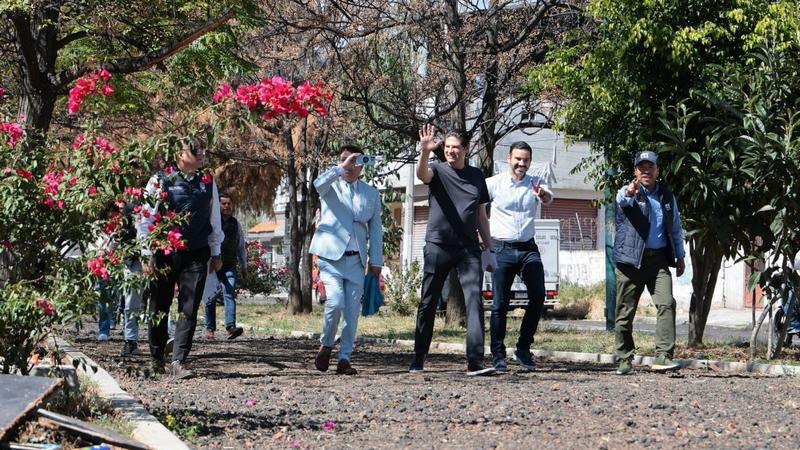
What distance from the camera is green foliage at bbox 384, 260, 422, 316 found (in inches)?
983

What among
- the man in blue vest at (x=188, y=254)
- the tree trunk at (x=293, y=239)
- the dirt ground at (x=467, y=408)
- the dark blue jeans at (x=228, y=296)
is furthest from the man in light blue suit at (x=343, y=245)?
the tree trunk at (x=293, y=239)

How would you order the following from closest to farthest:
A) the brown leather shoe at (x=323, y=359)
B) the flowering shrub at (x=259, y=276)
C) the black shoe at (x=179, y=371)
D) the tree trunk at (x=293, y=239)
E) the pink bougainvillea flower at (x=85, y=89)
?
the pink bougainvillea flower at (x=85, y=89), the black shoe at (x=179, y=371), the brown leather shoe at (x=323, y=359), the tree trunk at (x=293, y=239), the flowering shrub at (x=259, y=276)

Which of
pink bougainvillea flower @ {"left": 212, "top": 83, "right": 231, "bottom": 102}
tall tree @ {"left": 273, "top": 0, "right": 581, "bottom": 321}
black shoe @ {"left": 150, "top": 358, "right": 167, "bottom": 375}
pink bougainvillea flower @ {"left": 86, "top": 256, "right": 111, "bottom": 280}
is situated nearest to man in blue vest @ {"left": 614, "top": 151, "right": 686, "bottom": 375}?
black shoe @ {"left": 150, "top": 358, "right": 167, "bottom": 375}

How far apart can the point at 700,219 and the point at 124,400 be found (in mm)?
6858

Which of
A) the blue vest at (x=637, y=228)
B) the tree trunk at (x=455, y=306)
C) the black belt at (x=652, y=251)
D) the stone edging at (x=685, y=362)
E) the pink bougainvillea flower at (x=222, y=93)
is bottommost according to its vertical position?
the stone edging at (x=685, y=362)

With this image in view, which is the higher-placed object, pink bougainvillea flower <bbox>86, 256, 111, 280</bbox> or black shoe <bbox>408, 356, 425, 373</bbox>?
pink bougainvillea flower <bbox>86, 256, 111, 280</bbox>

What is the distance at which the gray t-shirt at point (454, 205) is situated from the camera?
9469 millimetres

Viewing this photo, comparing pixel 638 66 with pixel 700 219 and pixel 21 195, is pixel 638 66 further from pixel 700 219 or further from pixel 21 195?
pixel 21 195

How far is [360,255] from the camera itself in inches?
378

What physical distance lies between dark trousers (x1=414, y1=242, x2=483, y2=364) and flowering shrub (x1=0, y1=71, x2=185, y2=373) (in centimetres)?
359

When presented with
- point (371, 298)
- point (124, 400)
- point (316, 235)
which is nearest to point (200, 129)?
point (124, 400)

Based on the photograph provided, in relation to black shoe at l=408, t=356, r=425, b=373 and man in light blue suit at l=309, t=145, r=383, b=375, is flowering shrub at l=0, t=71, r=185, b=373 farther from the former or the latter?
black shoe at l=408, t=356, r=425, b=373

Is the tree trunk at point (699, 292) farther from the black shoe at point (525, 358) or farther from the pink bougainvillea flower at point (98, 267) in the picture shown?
the pink bougainvillea flower at point (98, 267)

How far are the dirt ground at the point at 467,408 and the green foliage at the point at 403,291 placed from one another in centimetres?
1476
